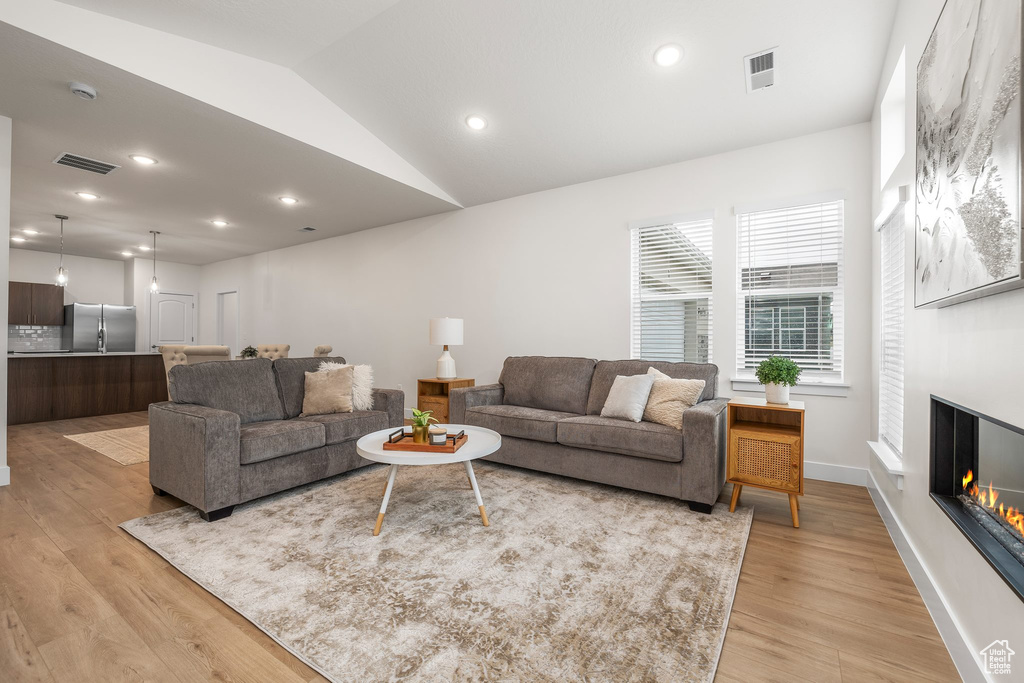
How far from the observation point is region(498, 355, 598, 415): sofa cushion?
13.1 ft

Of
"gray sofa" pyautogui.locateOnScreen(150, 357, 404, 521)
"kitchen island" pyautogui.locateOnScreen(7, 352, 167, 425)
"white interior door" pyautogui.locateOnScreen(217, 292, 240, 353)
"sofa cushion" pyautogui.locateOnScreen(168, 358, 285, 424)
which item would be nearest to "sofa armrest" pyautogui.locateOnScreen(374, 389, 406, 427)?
"gray sofa" pyautogui.locateOnScreen(150, 357, 404, 521)

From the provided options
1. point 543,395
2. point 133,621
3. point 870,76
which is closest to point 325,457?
point 133,621

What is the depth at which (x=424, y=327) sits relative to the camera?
5.83 meters

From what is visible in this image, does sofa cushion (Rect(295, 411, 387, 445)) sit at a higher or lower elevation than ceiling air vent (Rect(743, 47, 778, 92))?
lower

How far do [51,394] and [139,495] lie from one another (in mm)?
4477

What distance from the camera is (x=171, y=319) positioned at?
8797mm

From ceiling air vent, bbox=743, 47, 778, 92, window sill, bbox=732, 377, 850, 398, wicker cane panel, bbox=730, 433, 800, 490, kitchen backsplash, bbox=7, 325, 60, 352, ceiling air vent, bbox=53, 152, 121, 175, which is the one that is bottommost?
wicker cane panel, bbox=730, 433, 800, 490

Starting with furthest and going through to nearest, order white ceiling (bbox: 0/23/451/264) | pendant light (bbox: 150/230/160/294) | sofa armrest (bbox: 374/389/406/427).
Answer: pendant light (bbox: 150/230/160/294), sofa armrest (bbox: 374/389/406/427), white ceiling (bbox: 0/23/451/264)

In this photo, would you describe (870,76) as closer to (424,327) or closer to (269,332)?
(424,327)

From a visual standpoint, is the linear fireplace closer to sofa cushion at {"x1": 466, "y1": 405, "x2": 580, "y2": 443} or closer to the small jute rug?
sofa cushion at {"x1": 466, "y1": 405, "x2": 580, "y2": 443}

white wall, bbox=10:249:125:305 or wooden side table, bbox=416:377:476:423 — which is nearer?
wooden side table, bbox=416:377:476:423

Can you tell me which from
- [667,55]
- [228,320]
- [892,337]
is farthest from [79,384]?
[892,337]

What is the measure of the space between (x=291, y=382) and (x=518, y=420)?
6.24 feet

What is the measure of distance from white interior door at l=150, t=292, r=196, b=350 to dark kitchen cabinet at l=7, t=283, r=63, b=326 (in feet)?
4.16
